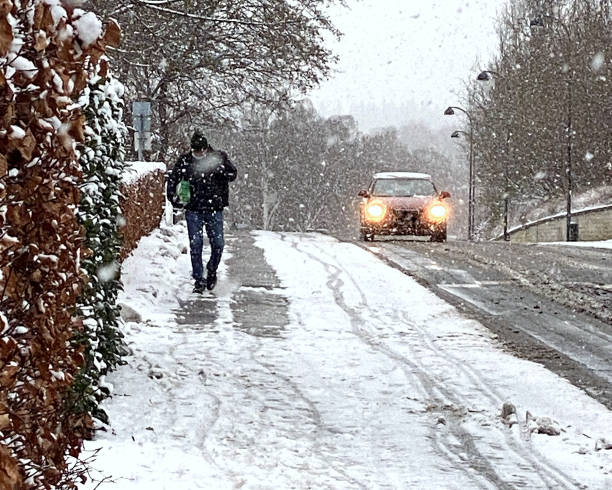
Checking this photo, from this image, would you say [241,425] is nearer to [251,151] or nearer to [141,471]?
[141,471]

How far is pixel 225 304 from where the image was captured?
34.6ft

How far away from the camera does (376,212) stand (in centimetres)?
2188

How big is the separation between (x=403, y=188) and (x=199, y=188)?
12301 mm

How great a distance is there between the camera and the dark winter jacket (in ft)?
36.1

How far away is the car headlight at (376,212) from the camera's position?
21.8 meters

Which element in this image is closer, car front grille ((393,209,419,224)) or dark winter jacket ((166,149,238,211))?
dark winter jacket ((166,149,238,211))

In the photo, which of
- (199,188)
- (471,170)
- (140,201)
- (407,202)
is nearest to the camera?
(199,188)

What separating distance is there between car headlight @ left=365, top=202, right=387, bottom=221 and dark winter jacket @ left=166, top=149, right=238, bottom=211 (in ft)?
36.0

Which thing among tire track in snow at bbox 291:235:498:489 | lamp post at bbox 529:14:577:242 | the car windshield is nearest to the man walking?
tire track in snow at bbox 291:235:498:489

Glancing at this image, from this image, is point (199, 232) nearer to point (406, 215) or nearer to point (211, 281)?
point (211, 281)

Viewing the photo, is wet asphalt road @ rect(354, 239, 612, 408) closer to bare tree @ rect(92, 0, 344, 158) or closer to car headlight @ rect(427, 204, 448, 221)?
car headlight @ rect(427, 204, 448, 221)

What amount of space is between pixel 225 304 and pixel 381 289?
2.26m

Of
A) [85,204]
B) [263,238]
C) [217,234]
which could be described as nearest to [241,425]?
[85,204]

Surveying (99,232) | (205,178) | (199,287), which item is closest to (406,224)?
(199,287)
